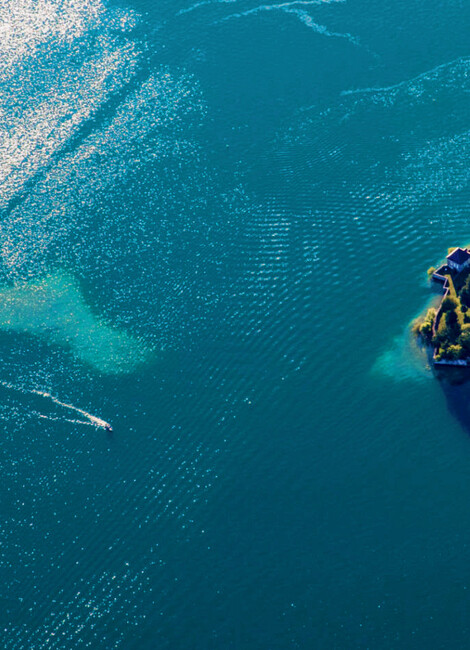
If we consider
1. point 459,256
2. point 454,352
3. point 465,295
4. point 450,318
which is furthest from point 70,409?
point 459,256

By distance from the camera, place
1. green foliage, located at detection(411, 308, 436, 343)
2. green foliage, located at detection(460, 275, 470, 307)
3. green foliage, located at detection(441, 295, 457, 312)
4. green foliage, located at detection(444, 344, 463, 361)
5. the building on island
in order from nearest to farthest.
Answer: green foliage, located at detection(444, 344, 463, 361)
green foliage, located at detection(441, 295, 457, 312)
green foliage, located at detection(411, 308, 436, 343)
green foliage, located at detection(460, 275, 470, 307)
the building on island

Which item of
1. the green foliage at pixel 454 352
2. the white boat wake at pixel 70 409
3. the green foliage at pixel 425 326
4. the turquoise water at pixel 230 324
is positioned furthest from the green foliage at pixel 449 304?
the white boat wake at pixel 70 409

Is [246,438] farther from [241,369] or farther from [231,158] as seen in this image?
[231,158]

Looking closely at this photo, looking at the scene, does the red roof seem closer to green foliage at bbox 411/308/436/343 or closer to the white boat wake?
green foliage at bbox 411/308/436/343

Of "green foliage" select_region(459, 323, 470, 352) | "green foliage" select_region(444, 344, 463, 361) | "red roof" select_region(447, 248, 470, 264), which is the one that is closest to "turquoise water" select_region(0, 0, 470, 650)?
"green foliage" select_region(444, 344, 463, 361)

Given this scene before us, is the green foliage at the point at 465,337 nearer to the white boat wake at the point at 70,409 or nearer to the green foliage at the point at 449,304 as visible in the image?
the green foliage at the point at 449,304

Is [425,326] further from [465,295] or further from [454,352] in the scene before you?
[465,295]
